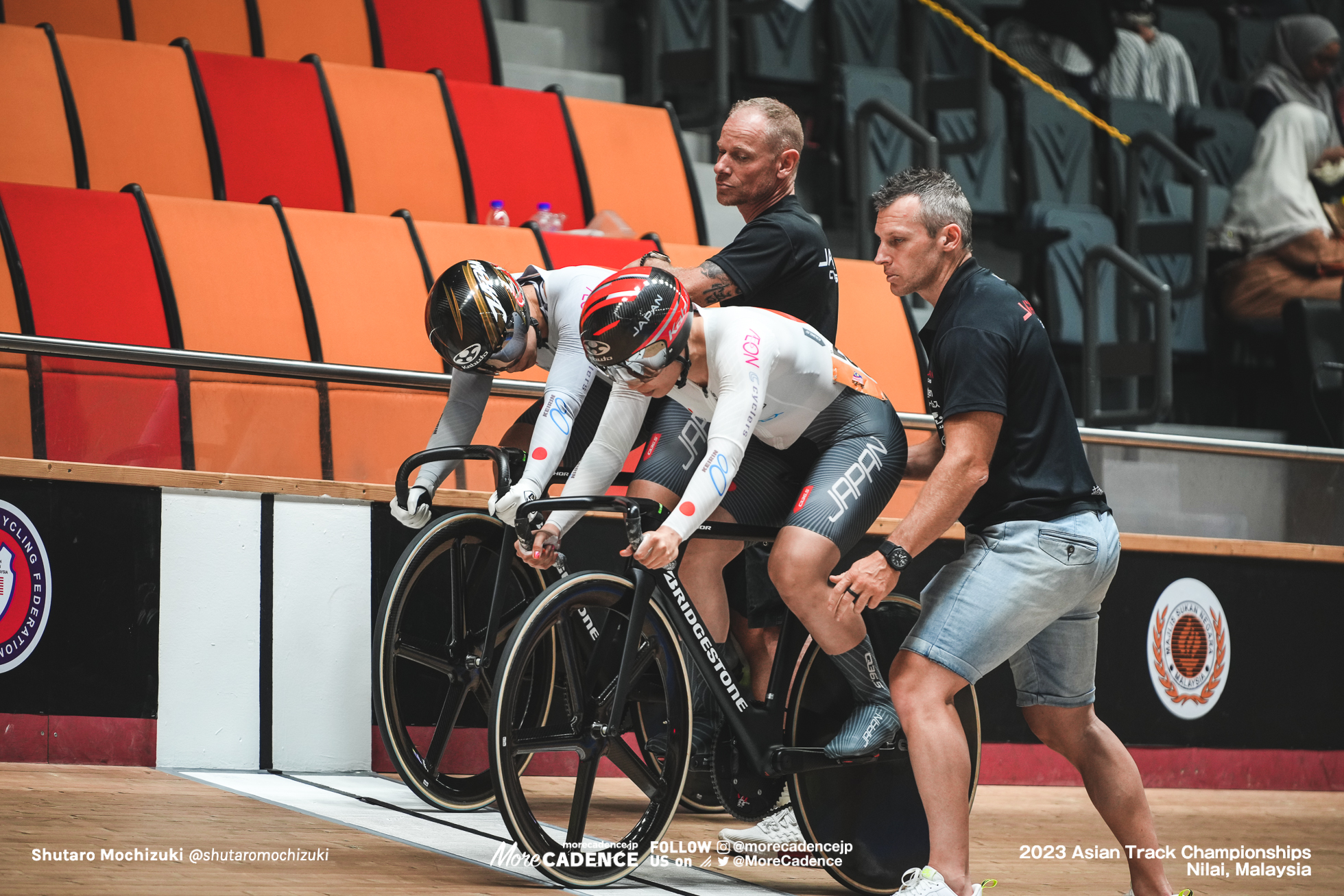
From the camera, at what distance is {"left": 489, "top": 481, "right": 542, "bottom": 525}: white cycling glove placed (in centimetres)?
329

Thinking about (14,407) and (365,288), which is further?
(365,288)

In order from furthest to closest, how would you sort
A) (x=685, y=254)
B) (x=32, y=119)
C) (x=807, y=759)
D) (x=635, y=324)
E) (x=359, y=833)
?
(x=685, y=254)
(x=32, y=119)
(x=359, y=833)
(x=807, y=759)
(x=635, y=324)

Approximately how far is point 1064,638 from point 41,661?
9.11 ft

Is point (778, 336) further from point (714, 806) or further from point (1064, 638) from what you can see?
point (714, 806)

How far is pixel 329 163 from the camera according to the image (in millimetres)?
6273

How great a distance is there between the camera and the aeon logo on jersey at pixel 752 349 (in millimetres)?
3014

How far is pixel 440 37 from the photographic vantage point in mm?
7250

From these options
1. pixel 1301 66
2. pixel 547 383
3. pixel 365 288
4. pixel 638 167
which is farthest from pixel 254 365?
pixel 1301 66

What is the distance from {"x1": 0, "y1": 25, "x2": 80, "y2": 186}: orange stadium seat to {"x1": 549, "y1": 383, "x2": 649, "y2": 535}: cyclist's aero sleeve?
3.53 metres

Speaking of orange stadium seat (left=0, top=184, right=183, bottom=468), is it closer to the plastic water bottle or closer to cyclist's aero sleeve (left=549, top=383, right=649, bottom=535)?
the plastic water bottle

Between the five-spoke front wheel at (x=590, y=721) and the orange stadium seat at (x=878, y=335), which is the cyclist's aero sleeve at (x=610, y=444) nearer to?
the five-spoke front wheel at (x=590, y=721)

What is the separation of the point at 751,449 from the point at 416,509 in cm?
88

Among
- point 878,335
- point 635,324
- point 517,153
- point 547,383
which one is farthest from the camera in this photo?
point 517,153

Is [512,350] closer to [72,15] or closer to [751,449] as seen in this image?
[751,449]
